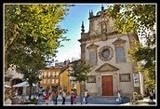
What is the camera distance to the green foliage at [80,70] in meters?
3.18

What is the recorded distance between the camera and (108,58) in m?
4.07

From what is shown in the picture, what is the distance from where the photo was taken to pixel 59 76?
307 centimetres

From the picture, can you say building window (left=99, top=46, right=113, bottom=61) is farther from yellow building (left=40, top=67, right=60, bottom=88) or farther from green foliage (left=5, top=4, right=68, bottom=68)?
yellow building (left=40, top=67, right=60, bottom=88)

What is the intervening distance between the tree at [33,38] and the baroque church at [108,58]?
0.41 metres

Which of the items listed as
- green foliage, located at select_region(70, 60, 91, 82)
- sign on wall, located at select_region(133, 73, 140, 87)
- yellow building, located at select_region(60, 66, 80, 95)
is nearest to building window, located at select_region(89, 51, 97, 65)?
green foliage, located at select_region(70, 60, 91, 82)

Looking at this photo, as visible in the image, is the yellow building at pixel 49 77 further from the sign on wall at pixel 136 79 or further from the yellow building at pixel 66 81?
the sign on wall at pixel 136 79

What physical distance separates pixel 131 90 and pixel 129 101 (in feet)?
1.63

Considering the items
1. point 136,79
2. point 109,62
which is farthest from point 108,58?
point 136,79

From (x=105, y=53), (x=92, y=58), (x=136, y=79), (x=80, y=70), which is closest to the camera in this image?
(x=80, y=70)

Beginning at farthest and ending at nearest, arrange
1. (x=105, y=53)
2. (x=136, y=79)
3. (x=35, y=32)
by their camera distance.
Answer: (x=35, y=32) → (x=105, y=53) → (x=136, y=79)

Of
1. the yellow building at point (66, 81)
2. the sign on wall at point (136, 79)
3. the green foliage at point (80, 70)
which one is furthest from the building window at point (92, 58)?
the sign on wall at point (136, 79)

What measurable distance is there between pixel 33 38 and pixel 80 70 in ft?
3.51

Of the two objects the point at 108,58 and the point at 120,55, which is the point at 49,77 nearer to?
the point at 120,55

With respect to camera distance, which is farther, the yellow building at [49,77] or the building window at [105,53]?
the building window at [105,53]
